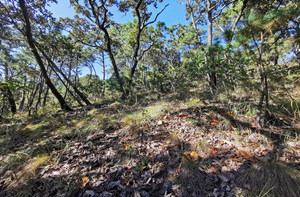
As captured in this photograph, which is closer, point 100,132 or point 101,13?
point 100,132

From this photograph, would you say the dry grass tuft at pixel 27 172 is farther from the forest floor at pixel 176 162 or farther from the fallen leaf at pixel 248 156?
the fallen leaf at pixel 248 156

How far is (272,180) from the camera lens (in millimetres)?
1176

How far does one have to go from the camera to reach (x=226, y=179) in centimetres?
134

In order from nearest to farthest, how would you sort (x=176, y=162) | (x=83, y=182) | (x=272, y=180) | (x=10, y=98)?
(x=272, y=180), (x=83, y=182), (x=176, y=162), (x=10, y=98)

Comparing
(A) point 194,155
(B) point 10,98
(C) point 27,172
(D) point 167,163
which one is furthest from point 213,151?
(B) point 10,98

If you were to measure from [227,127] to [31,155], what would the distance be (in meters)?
3.70

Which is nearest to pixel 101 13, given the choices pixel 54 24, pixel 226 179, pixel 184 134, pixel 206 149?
pixel 54 24

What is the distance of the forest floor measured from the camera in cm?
130

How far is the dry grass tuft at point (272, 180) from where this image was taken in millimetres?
1102

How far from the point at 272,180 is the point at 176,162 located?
100 cm

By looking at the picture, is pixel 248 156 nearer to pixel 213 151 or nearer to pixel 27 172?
pixel 213 151

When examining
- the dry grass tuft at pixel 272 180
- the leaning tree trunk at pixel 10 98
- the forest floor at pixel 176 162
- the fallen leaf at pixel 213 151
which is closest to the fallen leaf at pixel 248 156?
the forest floor at pixel 176 162

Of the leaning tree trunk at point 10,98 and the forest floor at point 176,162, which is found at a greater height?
the leaning tree trunk at point 10,98

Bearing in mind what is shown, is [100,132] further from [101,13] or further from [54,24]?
[54,24]
